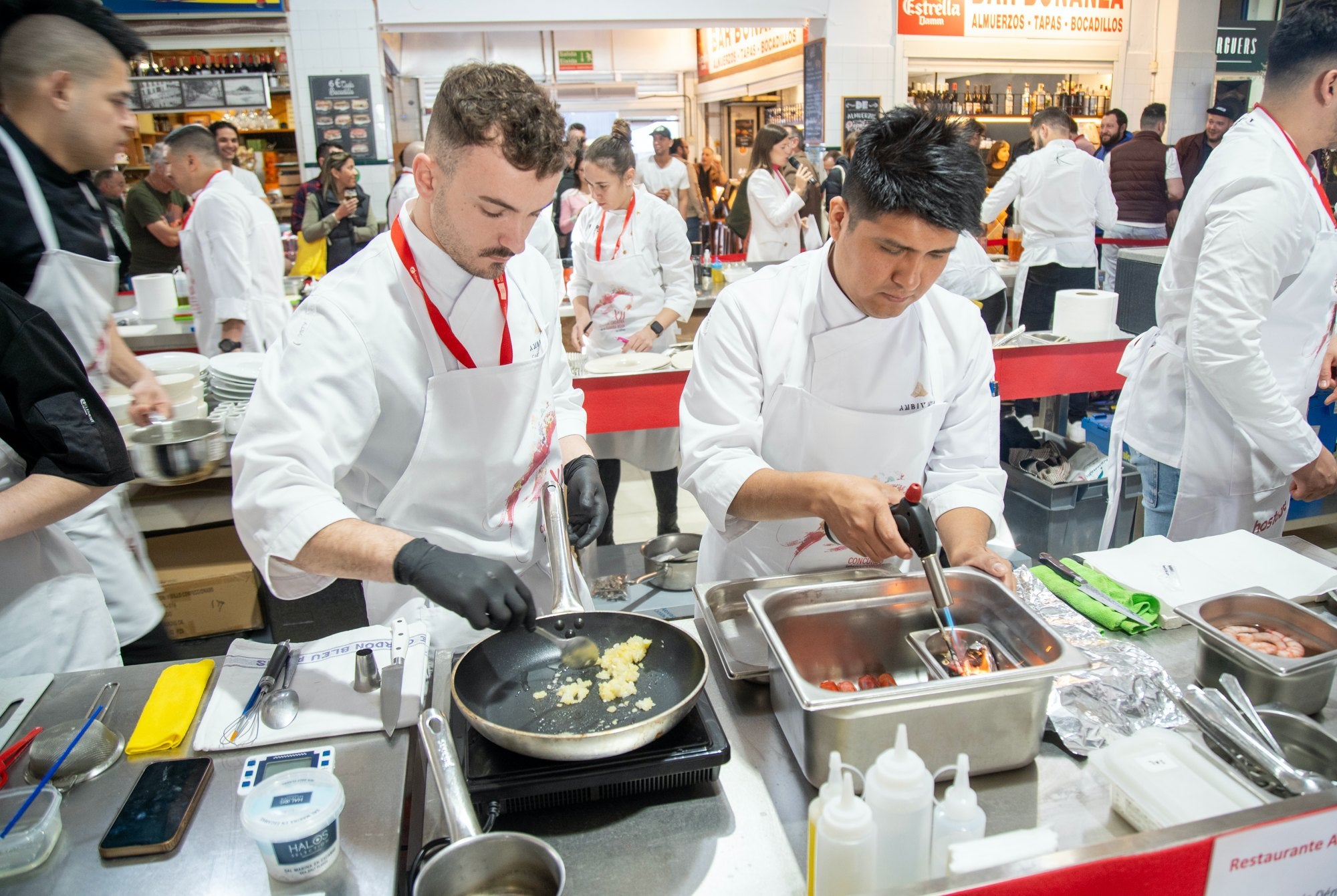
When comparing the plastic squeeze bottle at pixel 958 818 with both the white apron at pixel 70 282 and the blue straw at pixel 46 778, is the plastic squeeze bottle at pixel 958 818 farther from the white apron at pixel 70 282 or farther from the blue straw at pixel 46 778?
the white apron at pixel 70 282

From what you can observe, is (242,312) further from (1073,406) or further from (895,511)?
(1073,406)

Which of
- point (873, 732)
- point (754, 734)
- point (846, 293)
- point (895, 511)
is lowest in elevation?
point (754, 734)

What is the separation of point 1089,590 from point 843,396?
22.8 inches

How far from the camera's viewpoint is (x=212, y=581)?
3.15 metres

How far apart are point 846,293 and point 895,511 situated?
1.79 feet

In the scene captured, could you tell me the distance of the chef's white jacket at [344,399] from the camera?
1.34 metres

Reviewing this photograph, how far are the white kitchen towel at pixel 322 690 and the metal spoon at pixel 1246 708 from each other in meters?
1.15

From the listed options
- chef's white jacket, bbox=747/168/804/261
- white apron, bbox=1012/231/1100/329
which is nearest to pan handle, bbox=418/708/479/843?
chef's white jacket, bbox=747/168/804/261

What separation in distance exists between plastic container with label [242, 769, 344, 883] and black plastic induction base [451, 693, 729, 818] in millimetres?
159

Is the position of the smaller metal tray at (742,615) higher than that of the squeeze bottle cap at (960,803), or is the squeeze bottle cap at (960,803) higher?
the squeeze bottle cap at (960,803)

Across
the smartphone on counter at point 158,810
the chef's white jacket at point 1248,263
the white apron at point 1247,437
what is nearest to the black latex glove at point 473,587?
the smartphone on counter at point 158,810

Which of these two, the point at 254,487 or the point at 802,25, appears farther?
the point at 802,25

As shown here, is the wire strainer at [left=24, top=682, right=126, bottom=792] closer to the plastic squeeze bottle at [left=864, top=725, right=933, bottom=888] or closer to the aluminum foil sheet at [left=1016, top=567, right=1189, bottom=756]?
the plastic squeeze bottle at [left=864, top=725, right=933, bottom=888]

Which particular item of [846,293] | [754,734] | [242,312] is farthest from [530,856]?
[242,312]
